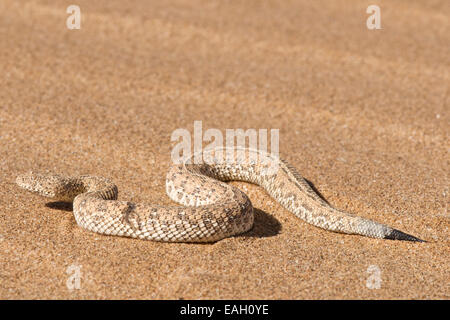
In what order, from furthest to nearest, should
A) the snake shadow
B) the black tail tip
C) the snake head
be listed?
the snake head
the snake shadow
the black tail tip

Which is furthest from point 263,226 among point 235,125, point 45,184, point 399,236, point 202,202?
point 235,125

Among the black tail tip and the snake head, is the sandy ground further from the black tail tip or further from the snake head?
the snake head

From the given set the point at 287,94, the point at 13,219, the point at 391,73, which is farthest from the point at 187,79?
the point at 13,219

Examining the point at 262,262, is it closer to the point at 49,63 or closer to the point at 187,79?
the point at 187,79

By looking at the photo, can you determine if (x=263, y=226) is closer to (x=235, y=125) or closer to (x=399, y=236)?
(x=399, y=236)

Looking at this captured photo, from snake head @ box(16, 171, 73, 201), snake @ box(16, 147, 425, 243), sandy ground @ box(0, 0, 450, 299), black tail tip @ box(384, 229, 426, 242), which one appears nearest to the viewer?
sandy ground @ box(0, 0, 450, 299)

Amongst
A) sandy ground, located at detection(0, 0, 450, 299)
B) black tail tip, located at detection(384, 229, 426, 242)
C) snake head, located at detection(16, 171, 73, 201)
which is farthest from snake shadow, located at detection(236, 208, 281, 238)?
snake head, located at detection(16, 171, 73, 201)
